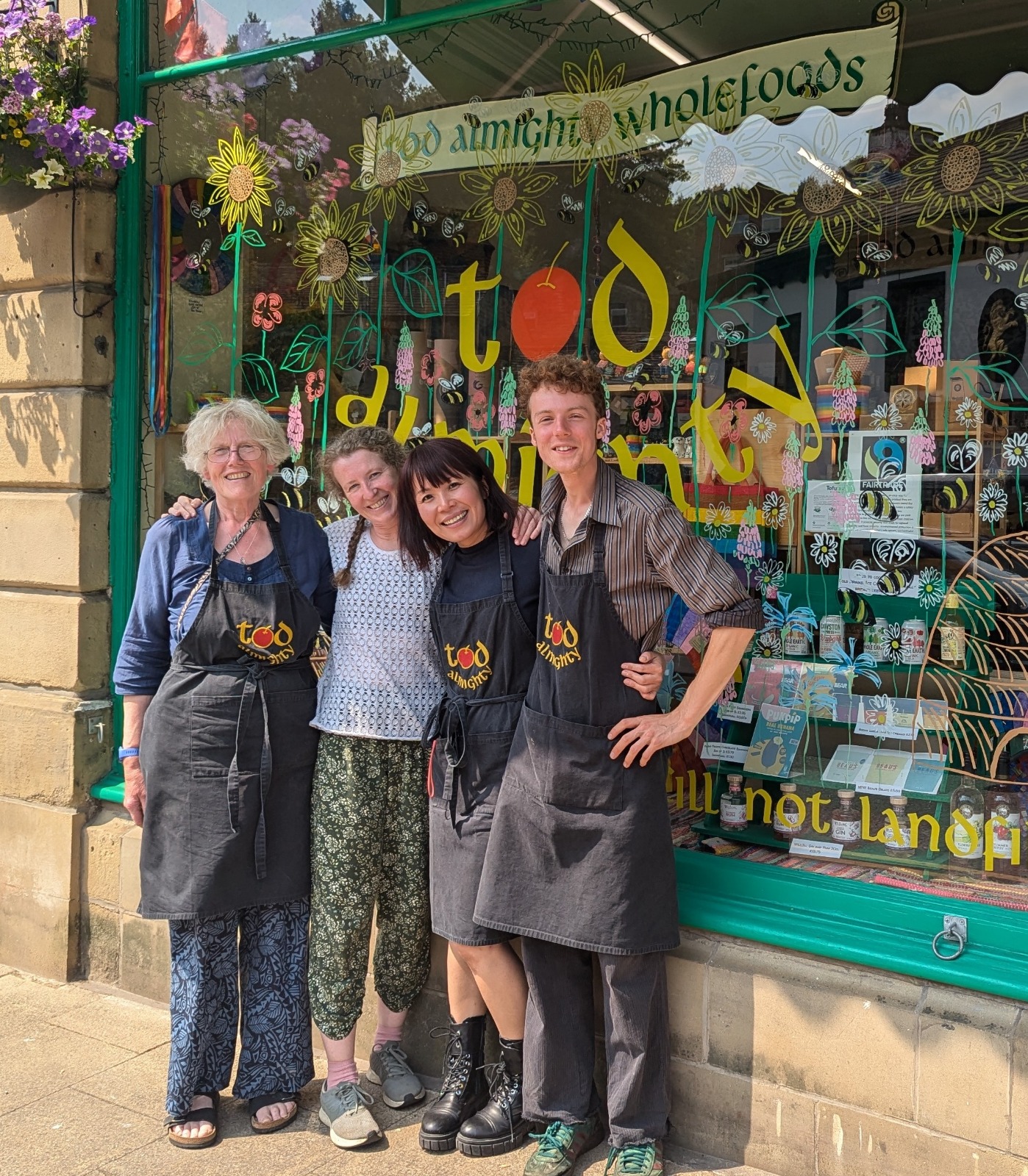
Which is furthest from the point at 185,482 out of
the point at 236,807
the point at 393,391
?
the point at 236,807

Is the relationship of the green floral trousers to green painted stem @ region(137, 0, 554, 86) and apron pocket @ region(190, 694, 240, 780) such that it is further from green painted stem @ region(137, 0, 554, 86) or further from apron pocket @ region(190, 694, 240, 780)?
green painted stem @ region(137, 0, 554, 86)

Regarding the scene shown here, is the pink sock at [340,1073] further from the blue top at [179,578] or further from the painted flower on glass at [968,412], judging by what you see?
the painted flower on glass at [968,412]

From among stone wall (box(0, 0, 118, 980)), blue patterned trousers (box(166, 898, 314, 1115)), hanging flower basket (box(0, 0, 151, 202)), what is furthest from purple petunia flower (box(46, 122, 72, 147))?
blue patterned trousers (box(166, 898, 314, 1115))

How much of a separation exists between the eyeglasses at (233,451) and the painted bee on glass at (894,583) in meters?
1.87

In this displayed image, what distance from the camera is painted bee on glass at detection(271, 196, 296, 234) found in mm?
4488

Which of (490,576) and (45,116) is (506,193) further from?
(45,116)

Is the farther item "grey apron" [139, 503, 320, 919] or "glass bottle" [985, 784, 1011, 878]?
"grey apron" [139, 503, 320, 919]

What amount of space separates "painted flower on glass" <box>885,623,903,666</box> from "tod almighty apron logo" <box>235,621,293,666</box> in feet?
5.70

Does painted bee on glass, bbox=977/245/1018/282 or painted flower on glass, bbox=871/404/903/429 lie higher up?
painted bee on glass, bbox=977/245/1018/282

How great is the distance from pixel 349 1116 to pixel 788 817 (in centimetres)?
156

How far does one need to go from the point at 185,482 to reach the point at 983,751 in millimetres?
3146

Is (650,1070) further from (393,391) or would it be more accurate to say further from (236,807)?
(393,391)

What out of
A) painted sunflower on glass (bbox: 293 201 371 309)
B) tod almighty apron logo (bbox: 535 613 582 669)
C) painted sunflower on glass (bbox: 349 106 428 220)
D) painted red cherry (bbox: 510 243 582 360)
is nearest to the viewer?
tod almighty apron logo (bbox: 535 613 582 669)

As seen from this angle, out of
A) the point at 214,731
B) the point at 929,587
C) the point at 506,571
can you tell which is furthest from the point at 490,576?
the point at 929,587
